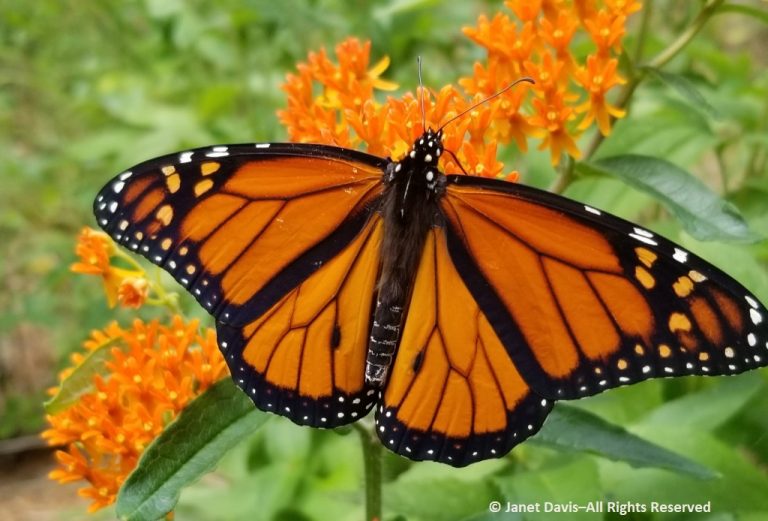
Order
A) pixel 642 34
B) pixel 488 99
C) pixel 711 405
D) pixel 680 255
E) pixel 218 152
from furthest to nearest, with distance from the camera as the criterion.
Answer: pixel 642 34
pixel 711 405
pixel 488 99
pixel 218 152
pixel 680 255

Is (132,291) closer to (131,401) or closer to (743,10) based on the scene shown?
(131,401)

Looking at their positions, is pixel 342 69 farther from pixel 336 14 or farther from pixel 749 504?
pixel 336 14

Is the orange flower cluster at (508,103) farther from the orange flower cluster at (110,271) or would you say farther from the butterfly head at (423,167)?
the orange flower cluster at (110,271)

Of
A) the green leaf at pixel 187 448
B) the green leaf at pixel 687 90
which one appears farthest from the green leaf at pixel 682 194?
the green leaf at pixel 187 448

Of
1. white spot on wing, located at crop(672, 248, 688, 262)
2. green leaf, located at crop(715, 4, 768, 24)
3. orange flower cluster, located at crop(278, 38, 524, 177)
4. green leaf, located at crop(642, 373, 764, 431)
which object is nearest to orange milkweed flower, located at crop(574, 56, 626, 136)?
orange flower cluster, located at crop(278, 38, 524, 177)

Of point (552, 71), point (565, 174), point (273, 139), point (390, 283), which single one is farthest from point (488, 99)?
point (273, 139)

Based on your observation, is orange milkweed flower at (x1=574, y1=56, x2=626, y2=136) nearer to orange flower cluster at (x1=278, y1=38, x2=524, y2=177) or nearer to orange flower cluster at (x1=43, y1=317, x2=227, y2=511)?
orange flower cluster at (x1=278, y1=38, x2=524, y2=177)
